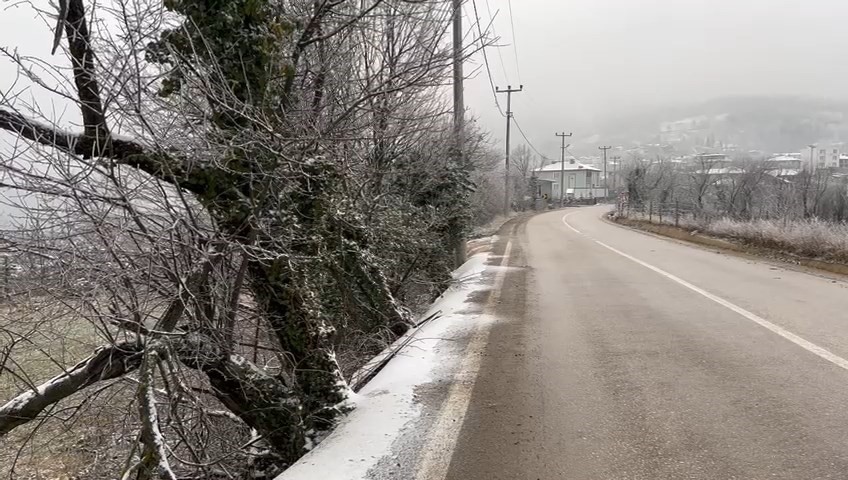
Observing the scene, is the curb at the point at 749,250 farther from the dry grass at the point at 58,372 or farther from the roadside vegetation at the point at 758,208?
the dry grass at the point at 58,372

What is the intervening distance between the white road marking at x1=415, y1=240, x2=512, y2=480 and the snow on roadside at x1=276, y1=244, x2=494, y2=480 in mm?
197

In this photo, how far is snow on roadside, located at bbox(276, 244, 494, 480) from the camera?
3254 mm

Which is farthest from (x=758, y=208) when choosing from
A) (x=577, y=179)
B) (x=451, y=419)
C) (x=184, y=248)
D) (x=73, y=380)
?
(x=577, y=179)

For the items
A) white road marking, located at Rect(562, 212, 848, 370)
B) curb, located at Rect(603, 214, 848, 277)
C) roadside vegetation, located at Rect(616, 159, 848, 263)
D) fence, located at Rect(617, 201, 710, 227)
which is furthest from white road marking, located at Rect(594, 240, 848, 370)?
fence, located at Rect(617, 201, 710, 227)

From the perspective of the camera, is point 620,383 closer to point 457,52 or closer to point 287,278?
point 287,278

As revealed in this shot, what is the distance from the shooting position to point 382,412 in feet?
13.4

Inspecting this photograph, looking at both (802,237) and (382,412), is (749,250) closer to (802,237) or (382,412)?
(802,237)

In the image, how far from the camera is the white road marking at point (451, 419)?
3219 mm

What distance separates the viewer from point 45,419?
11.8 ft

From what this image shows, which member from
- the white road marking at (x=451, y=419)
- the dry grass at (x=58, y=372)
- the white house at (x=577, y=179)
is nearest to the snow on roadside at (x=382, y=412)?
the white road marking at (x=451, y=419)

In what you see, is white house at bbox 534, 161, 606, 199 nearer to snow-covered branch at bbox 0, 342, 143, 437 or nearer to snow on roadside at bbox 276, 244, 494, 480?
snow on roadside at bbox 276, 244, 494, 480

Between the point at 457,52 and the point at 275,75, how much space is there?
8.36ft

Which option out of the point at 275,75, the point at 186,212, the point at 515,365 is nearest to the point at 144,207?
the point at 186,212

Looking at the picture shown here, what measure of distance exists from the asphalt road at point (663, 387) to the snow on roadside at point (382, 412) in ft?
1.57
